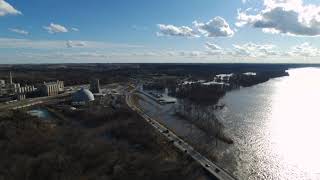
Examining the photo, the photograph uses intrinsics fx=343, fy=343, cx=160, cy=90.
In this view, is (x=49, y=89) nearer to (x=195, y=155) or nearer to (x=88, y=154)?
(x=88, y=154)

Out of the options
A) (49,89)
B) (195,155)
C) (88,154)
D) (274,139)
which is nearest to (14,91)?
(49,89)

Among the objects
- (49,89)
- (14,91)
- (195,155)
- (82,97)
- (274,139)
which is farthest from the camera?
(14,91)

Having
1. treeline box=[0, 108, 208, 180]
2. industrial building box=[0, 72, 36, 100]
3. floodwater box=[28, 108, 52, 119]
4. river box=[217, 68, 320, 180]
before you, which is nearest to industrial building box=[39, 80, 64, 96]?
industrial building box=[0, 72, 36, 100]

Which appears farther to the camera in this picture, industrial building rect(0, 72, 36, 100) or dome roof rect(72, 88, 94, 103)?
industrial building rect(0, 72, 36, 100)

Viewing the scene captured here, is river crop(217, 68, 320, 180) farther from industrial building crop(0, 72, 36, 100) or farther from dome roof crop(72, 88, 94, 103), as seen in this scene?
industrial building crop(0, 72, 36, 100)

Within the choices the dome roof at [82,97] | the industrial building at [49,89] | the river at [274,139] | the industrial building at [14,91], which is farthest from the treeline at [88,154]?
the industrial building at [49,89]

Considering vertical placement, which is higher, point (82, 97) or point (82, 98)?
point (82, 97)

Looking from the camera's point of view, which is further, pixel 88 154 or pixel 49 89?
pixel 49 89

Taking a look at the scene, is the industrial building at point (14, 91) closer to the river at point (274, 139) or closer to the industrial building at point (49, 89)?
the industrial building at point (49, 89)

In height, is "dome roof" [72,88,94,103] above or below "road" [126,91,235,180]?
above

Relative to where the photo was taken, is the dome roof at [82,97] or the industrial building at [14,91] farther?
the industrial building at [14,91]
